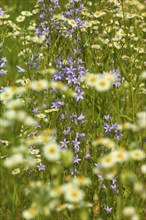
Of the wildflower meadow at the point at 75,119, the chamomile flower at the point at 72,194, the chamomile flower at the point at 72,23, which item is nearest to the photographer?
the chamomile flower at the point at 72,194

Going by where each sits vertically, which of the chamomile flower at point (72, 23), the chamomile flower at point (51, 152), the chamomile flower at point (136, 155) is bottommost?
the chamomile flower at point (136, 155)

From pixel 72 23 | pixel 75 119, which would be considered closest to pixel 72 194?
pixel 75 119

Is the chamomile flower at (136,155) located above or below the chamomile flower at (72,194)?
above

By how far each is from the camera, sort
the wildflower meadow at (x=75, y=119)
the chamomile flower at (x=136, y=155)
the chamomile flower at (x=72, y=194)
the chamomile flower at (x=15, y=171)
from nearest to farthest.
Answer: the chamomile flower at (x=72, y=194)
the chamomile flower at (x=136, y=155)
the wildflower meadow at (x=75, y=119)
the chamomile flower at (x=15, y=171)

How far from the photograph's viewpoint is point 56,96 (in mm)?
2943

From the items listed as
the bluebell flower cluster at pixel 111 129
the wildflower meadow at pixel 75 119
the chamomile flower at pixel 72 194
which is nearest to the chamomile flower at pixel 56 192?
the chamomile flower at pixel 72 194

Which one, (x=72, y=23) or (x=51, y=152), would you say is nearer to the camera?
(x=51, y=152)

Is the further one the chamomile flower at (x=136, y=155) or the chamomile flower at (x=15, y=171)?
the chamomile flower at (x=15, y=171)

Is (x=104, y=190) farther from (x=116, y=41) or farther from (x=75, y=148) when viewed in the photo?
(x=116, y=41)

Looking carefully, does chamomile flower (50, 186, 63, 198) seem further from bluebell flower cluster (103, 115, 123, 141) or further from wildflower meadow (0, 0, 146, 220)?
bluebell flower cluster (103, 115, 123, 141)

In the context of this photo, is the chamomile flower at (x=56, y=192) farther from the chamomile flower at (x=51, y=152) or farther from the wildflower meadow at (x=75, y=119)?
the wildflower meadow at (x=75, y=119)

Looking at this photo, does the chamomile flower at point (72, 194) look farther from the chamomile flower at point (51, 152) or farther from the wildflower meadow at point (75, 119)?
the wildflower meadow at point (75, 119)

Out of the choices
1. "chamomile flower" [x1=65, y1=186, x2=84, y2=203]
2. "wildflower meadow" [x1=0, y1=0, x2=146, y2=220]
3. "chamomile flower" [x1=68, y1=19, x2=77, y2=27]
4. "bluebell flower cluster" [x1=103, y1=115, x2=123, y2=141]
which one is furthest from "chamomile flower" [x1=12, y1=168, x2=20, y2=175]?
"chamomile flower" [x1=68, y1=19, x2=77, y2=27]

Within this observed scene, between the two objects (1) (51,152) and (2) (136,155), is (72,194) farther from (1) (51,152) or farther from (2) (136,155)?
(2) (136,155)
